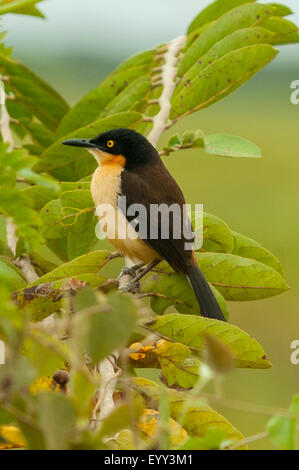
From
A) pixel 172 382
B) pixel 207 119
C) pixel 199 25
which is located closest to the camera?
pixel 172 382

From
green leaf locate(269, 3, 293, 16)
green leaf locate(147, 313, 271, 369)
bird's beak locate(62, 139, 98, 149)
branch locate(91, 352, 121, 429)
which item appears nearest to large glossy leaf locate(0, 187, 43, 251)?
branch locate(91, 352, 121, 429)

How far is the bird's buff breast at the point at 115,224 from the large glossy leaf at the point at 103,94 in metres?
0.16

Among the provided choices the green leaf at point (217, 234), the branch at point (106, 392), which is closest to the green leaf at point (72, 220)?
the green leaf at point (217, 234)

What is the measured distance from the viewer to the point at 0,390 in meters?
0.39

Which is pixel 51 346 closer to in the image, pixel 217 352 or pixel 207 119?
pixel 217 352

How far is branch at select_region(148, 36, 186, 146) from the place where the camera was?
1.66m

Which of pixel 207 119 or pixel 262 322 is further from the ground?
pixel 207 119

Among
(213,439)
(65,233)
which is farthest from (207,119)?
(213,439)

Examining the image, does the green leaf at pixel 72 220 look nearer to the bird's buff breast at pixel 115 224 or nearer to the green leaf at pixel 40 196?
the green leaf at pixel 40 196

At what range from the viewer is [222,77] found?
1.53 m

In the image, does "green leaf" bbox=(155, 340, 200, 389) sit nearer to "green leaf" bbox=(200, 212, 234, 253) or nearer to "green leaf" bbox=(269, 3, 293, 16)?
"green leaf" bbox=(200, 212, 234, 253)

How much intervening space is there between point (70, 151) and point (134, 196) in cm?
36
